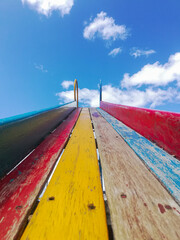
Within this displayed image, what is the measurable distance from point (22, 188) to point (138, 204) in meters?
0.48

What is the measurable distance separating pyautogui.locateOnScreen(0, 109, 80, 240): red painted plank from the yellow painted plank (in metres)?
0.04

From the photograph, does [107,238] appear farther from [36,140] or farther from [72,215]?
[36,140]

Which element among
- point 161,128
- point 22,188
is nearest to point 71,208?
point 22,188

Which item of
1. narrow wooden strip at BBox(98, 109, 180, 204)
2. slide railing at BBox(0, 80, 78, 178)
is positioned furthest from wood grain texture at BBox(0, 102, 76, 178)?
narrow wooden strip at BBox(98, 109, 180, 204)

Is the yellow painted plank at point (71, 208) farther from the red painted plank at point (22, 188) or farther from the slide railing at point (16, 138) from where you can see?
the slide railing at point (16, 138)

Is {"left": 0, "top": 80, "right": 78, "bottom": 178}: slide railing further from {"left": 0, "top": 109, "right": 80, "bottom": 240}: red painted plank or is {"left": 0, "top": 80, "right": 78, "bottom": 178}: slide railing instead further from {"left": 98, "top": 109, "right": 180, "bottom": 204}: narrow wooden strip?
{"left": 98, "top": 109, "right": 180, "bottom": 204}: narrow wooden strip

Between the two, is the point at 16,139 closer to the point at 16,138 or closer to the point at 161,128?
the point at 16,138

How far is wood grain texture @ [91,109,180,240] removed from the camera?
332 millimetres

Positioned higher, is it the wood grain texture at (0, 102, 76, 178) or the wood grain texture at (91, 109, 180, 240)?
the wood grain texture at (0, 102, 76, 178)

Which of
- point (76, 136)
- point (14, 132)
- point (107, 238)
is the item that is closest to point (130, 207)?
point (107, 238)

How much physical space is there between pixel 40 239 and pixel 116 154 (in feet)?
1.84

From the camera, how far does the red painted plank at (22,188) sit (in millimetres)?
352

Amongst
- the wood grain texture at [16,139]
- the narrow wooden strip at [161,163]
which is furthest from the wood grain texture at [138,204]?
the wood grain texture at [16,139]

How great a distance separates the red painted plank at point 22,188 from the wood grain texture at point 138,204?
29cm
